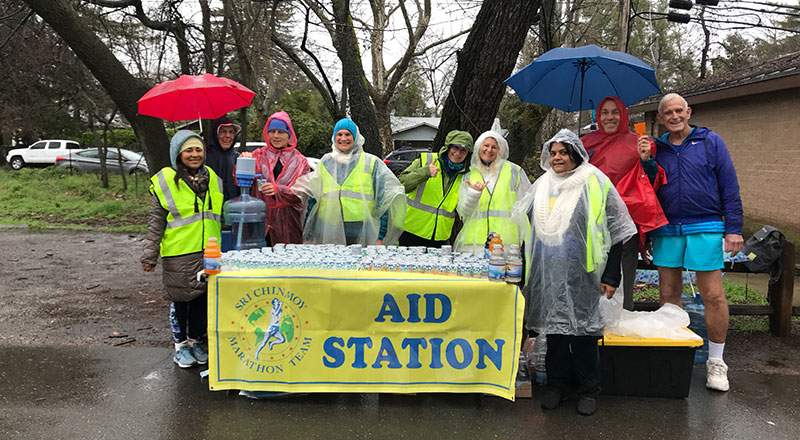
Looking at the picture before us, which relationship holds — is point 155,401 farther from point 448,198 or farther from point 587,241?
point 587,241

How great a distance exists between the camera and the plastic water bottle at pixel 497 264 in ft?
10.9

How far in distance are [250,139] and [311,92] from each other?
18.8 feet

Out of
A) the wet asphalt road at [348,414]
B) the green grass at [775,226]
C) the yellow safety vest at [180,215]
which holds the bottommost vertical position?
the wet asphalt road at [348,414]

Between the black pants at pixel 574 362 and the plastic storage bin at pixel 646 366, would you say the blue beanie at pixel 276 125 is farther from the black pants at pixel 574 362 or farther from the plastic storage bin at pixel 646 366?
the plastic storage bin at pixel 646 366

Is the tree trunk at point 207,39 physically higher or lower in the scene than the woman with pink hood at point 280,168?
higher

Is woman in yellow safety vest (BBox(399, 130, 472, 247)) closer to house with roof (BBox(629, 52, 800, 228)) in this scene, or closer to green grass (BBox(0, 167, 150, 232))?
green grass (BBox(0, 167, 150, 232))

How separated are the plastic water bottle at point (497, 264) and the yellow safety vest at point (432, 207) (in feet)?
3.24

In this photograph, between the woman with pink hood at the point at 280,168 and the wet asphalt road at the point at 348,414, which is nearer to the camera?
the wet asphalt road at the point at 348,414

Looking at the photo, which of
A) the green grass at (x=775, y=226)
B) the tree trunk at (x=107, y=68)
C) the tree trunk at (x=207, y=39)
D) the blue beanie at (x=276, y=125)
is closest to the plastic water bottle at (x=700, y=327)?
the blue beanie at (x=276, y=125)

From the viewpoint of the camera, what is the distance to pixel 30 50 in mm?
12180

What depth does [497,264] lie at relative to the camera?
332cm

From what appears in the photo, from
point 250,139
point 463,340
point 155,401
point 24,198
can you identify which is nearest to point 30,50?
point 24,198

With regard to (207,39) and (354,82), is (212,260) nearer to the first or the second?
(354,82)

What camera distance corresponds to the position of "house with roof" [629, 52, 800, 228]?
410 inches
